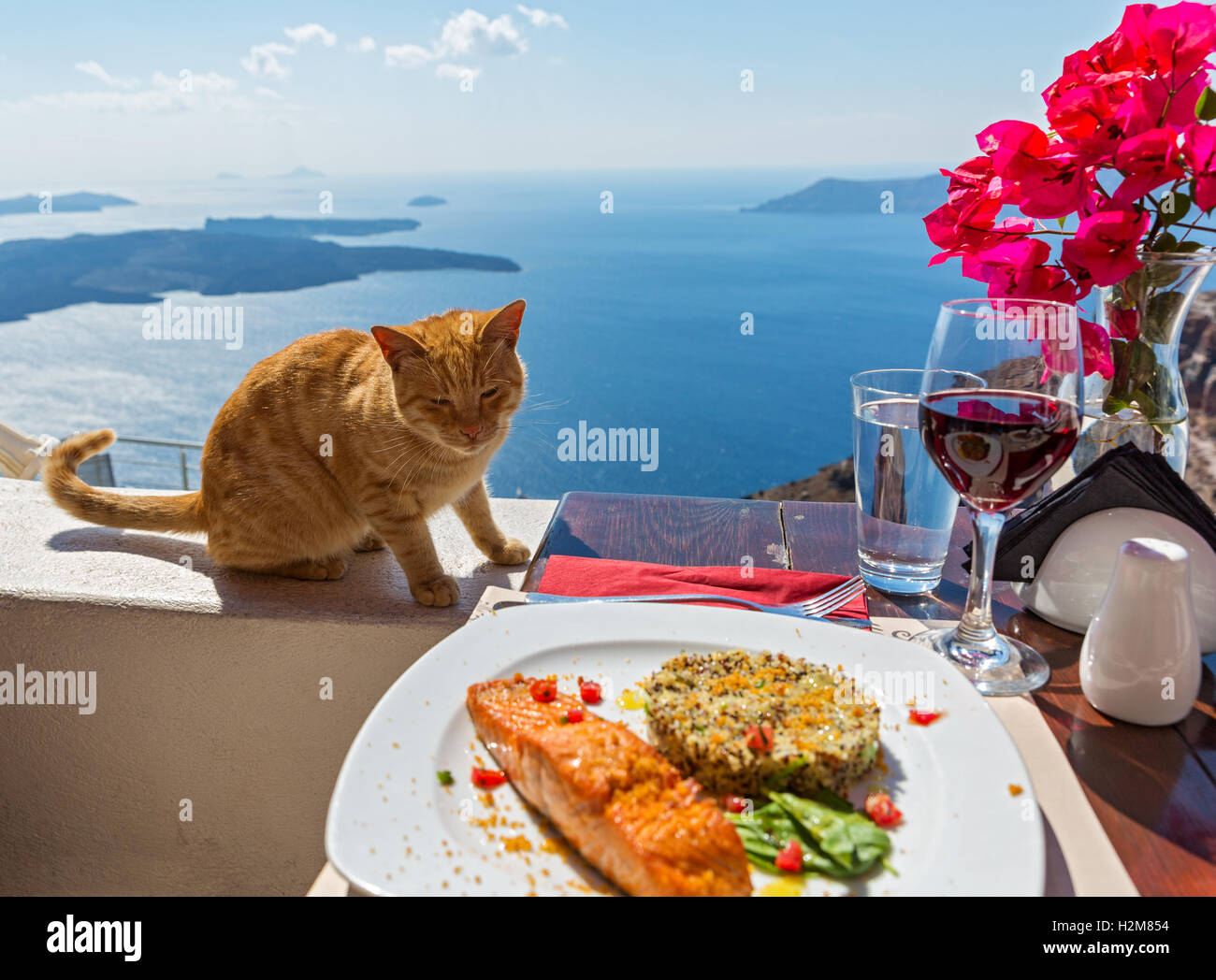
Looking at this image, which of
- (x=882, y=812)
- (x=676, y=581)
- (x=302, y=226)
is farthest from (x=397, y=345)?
(x=302, y=226)

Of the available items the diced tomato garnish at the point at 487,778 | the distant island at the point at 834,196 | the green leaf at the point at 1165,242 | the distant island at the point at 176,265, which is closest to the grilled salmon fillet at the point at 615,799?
the diced tomato garnish at the point at 487,778

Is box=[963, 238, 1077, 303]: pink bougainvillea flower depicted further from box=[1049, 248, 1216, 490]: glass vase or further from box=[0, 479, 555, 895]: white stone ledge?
box=[0, 479, 555, 895]: white stone ledge

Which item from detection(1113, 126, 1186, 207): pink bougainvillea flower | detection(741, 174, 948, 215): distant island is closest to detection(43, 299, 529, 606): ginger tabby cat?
detection(1113, 126, 1186, 207): pink bougainvillea flower

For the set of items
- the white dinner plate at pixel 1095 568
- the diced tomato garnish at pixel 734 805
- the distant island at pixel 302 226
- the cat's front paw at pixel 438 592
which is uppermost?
the distant island at pixel 302 226

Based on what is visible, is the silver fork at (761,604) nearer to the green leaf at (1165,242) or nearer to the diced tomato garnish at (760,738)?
the diced tomato garnish at (760,738)

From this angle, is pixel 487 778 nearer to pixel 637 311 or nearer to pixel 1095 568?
pixel 1095 568
